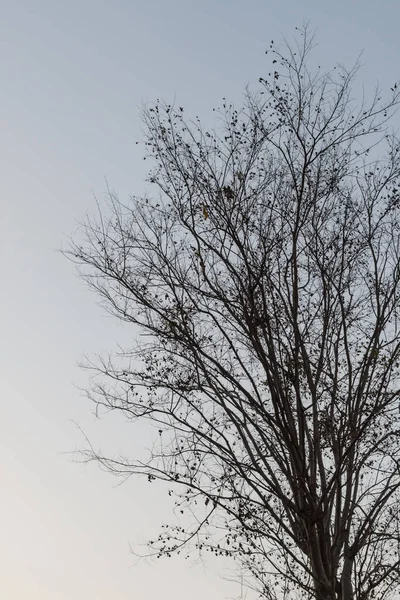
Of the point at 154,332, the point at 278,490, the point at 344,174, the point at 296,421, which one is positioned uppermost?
the point at 344,174

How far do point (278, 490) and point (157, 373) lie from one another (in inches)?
79.0

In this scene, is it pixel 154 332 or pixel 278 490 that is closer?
pixel 278 490

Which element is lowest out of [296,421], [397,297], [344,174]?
[296,421]

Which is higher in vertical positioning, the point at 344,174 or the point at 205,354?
the point at 344,174

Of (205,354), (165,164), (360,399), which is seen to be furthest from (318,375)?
(165,164)

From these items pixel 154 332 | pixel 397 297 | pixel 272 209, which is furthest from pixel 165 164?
pixel 397 297

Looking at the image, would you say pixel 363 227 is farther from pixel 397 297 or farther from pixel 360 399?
pixel 360 399

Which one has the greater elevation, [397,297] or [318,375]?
[397,297]

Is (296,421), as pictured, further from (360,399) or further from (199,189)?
(199,189)

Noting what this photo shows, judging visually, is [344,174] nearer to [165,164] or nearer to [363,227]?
[363,227]

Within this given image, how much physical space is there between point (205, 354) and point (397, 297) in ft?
7.97

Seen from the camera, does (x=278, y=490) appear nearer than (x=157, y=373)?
Yes

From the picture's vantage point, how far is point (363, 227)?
8656mm

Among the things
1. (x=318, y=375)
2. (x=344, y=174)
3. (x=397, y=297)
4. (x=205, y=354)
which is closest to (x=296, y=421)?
(x=318, y=375)
